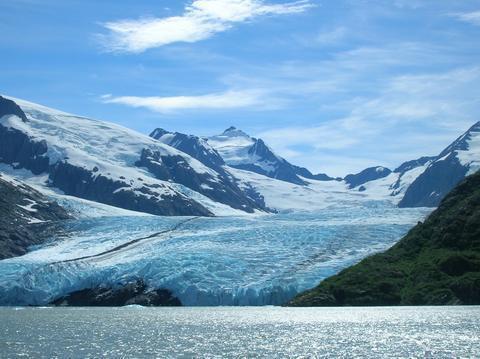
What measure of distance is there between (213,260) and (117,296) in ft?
57.4

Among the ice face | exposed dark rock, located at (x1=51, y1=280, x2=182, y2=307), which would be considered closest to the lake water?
the ice face

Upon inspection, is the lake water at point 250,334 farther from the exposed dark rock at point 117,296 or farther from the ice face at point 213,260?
the exposed dark rock at point 117,296

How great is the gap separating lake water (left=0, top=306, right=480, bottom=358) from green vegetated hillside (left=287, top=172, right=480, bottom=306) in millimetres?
7946

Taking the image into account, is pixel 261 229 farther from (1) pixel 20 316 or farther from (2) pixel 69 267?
(1) pixel 20 316

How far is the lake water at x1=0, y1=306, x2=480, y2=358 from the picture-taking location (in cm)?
5969

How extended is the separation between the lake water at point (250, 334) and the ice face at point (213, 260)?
1727 cm

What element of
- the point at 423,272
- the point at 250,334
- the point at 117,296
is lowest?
the point at 117,296

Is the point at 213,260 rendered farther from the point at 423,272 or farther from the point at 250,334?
the point at 250,334

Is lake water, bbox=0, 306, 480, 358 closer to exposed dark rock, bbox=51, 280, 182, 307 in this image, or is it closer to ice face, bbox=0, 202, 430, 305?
ice face, bbox=0, 202, 430, 305

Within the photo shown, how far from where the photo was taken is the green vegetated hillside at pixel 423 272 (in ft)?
368

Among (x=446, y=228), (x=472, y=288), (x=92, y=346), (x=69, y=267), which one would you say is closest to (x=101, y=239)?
(x=69, y=267)

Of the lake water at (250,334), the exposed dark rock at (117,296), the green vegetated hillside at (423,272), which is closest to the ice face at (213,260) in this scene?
the exposed dark rock at (117,296)

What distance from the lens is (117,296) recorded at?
445 ft

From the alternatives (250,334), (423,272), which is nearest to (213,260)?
(423,272)
